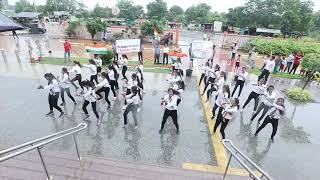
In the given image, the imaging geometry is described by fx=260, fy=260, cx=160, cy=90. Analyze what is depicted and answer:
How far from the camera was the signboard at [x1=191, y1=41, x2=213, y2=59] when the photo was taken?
14.2 metres

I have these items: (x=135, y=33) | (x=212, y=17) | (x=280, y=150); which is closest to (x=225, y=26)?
(x=212, y=17)

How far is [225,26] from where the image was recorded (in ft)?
160

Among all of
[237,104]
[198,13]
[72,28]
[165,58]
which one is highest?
[198,13]

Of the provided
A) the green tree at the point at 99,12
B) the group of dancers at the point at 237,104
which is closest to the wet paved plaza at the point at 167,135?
the group of dancers at the point at 237,104

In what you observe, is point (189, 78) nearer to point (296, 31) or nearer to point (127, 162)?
point (127, 162)

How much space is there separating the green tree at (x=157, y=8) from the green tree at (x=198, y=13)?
10.5 metres

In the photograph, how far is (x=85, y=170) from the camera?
17.3 ft

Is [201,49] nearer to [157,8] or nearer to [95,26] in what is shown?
[95,26]

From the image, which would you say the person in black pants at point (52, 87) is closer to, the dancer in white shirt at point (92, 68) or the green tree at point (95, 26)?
the dancer in white shirt at point (92, 68)

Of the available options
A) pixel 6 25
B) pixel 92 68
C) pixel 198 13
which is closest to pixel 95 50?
pixel 92 68

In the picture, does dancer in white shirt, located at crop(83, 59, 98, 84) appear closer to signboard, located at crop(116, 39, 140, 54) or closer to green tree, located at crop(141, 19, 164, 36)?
signboard, located at crop(116, 39, 140, 54)

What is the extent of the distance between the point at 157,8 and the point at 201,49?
1536 inches

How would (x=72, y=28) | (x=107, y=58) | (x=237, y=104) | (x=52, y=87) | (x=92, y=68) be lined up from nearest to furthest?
(x=237, y=104)
(x=52, y=87)
(x=92, y=68)
(x=107, y=58)
(x=72, y=28)

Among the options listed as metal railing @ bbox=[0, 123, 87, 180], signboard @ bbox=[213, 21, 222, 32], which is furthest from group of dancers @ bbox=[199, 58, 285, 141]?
signboard @ bbox=[213, 21, 222, 32]
